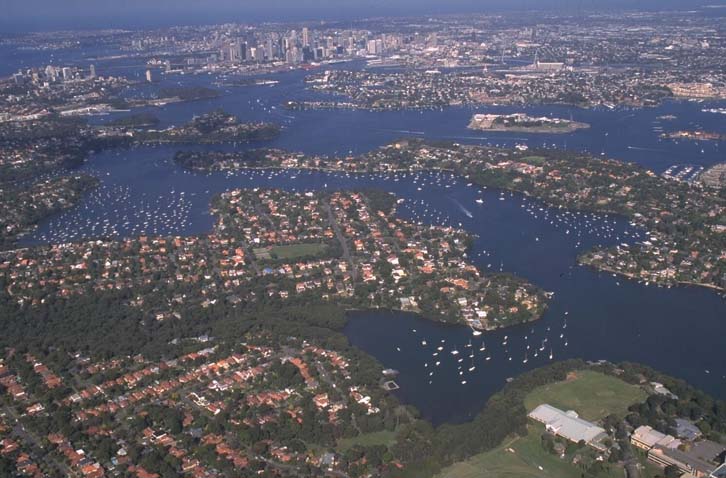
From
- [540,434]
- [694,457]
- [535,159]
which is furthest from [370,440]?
→ [535,159]

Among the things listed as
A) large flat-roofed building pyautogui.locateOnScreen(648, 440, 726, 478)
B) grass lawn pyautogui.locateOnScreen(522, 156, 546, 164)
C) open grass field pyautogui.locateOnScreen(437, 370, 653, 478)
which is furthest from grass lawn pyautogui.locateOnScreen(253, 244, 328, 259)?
grass lawn pyautogui.locateOnScreen(522, 156, 546, 164)

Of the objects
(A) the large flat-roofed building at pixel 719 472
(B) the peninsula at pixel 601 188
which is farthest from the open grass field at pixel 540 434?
(B) the peninsula at pixel 601 188

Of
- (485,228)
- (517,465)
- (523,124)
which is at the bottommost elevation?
(517,465)

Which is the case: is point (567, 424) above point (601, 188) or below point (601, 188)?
below

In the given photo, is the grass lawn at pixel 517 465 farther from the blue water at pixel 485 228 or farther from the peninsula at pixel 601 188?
the peninsula at pixel 601 188

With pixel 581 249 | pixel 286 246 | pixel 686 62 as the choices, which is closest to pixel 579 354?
pixel 581 249

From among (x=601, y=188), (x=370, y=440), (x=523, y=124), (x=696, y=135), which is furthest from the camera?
(x=523, y=124)

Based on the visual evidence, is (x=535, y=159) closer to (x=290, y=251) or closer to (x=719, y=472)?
(x=290, y=251)
